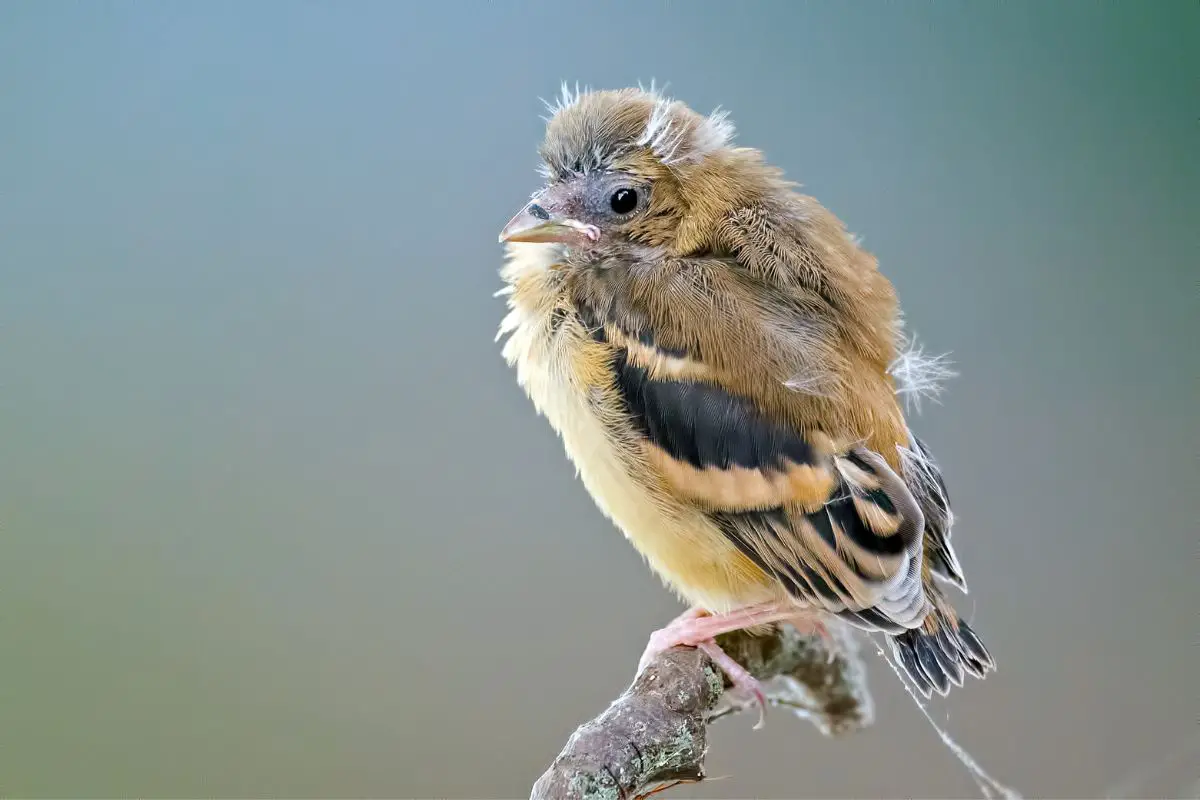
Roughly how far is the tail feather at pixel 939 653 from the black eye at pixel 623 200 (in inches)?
31.4

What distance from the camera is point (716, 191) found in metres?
1.65

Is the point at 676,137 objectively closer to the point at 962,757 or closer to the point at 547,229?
the point at 547,229

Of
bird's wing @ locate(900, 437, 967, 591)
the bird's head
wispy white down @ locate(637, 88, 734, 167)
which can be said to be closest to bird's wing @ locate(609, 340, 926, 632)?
bird's wing @ locate(900, 437, 967, 591)

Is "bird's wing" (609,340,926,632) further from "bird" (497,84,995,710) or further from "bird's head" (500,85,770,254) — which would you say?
"bird's head" (500,85,770,254)

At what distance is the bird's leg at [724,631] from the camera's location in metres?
1.67

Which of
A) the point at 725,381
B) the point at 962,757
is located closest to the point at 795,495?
the point at 725,381

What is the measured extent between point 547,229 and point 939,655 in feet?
2.97

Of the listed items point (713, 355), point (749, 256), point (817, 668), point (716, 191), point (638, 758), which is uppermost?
point (716, 191)

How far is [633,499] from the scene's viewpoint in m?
1.59

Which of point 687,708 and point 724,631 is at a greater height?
point 724,631

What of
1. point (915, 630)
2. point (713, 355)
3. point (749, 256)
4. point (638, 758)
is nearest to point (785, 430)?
point (713, 355)

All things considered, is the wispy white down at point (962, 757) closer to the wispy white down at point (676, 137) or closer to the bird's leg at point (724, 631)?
the bird's leg at point (724, 631)

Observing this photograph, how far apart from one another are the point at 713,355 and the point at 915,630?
54 cm

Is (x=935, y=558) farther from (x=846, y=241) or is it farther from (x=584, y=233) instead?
(x=584, y=233)
